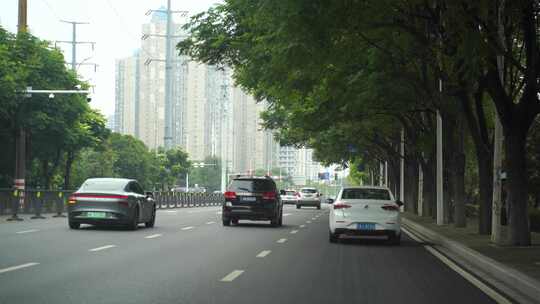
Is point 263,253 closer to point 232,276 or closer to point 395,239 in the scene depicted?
point 232,276

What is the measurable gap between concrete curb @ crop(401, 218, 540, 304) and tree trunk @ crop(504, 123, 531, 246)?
128cm

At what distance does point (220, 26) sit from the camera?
87.2 feet

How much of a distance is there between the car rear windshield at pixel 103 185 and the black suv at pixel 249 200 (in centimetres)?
465

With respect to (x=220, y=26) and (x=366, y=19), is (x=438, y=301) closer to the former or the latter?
(x=366, y=19)

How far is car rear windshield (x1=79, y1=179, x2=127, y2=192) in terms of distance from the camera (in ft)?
76.0

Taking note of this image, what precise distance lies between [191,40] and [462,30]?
1452cm

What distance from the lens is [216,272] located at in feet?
40.6

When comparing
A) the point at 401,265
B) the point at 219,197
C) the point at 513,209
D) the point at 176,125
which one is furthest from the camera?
the point at 176,125

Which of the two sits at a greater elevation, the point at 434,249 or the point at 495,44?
the point at 495,44

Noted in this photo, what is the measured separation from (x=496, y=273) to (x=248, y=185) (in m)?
15.4

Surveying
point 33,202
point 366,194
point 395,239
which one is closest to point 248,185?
point 366,194

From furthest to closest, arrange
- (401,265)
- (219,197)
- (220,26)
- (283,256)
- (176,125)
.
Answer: (176,125) → (219,197) → (220,26) → (283,256) → (401,265)

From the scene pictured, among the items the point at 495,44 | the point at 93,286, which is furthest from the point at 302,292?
the point at 495,44

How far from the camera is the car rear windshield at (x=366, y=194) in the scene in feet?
66.3
